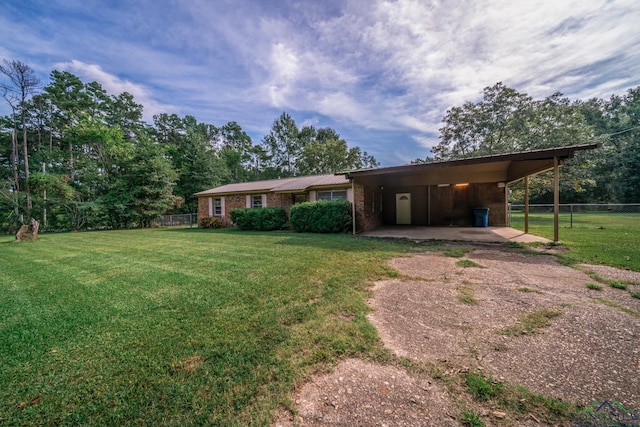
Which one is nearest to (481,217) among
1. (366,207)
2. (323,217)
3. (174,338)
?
(366,207)

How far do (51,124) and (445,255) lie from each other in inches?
1309

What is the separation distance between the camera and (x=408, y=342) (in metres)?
2.23

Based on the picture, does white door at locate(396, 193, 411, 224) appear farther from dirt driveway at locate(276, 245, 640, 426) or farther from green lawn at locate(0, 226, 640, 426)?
dirt driveway at locate(276, 245, 640, 426)

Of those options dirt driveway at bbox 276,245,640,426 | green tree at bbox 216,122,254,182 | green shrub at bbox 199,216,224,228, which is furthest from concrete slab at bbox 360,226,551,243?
green tree at bbox 216,122,254,182

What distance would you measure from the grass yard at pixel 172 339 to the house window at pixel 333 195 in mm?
7012

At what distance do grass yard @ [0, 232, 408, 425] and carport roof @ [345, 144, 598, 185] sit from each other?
4443mm

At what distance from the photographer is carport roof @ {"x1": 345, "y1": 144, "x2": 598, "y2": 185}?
20.3 feet

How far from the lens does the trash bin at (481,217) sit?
11.3 meters

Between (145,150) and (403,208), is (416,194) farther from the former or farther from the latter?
(145,150)

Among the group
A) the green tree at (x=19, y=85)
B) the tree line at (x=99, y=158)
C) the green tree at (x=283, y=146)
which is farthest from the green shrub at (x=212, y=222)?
the green tree at (x=283, y=146)

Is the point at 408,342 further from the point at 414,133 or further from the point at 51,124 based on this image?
the point at 51,124

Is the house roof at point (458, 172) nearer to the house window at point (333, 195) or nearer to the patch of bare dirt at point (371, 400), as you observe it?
the house window at point (333, 195)

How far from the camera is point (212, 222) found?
15.3 meters

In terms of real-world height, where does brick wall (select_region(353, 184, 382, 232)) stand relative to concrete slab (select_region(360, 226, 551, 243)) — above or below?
above
